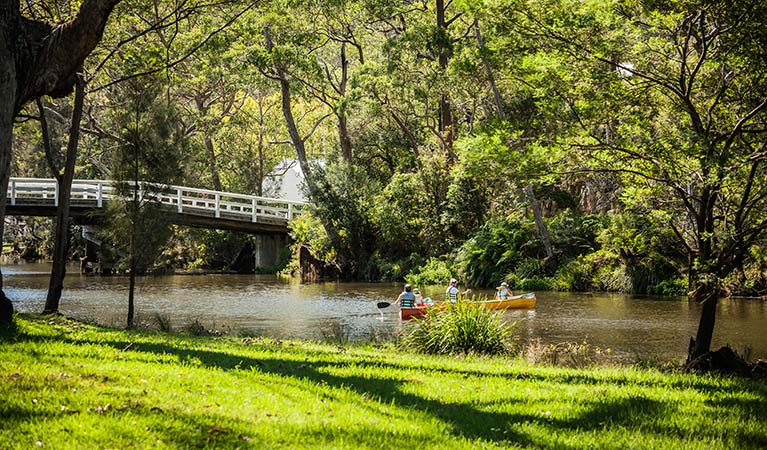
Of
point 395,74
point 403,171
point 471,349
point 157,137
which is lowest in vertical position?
point 471,349

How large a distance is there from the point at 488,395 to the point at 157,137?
1208 cm

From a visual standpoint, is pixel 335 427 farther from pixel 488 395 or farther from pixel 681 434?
pixel 681 434

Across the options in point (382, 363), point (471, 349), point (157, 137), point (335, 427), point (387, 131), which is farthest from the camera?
point (387, 131)

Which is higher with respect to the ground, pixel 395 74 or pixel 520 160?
pixel 395 74

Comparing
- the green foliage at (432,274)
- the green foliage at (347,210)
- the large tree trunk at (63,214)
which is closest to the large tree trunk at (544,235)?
the green foliage at (432,274)

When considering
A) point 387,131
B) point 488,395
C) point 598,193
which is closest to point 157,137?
point 488,395

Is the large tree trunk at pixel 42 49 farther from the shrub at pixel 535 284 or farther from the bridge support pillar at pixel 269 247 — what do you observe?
the bridge support pillar at pixel 269 247

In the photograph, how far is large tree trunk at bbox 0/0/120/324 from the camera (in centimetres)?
931

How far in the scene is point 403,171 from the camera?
4362 centimetres

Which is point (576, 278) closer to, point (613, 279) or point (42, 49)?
point (613, 279)

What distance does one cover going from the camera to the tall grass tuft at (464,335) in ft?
41.3

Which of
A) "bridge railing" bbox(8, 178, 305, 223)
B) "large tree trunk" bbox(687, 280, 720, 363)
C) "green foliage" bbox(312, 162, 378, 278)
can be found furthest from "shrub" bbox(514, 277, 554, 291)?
"large tree trunk" bbox(687, 280, 720, 363)

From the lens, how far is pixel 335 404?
642 centimetres

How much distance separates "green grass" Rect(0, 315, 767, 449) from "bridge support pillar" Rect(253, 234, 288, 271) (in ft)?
118
